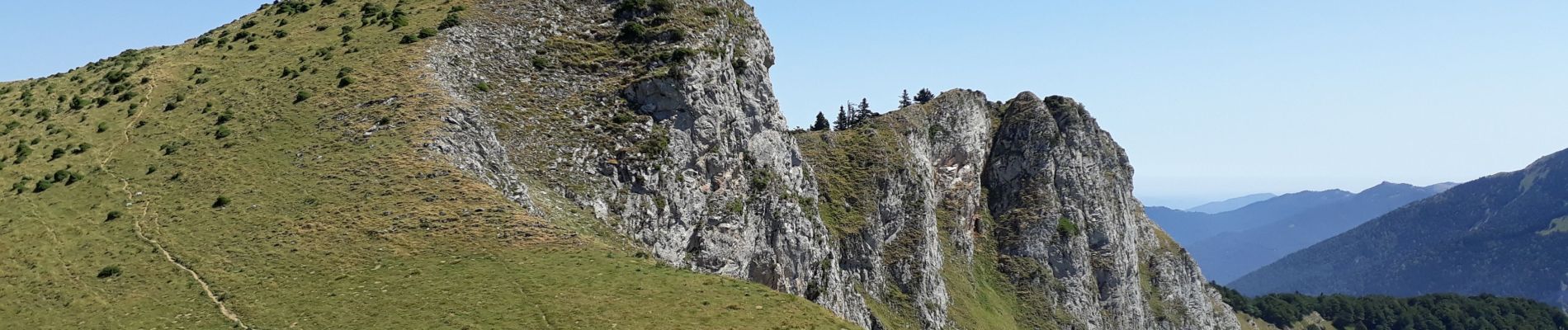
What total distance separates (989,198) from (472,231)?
11127 cm

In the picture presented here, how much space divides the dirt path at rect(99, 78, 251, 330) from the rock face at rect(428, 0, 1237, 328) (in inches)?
693

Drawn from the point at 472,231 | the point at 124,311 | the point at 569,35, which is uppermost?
the point at 569,35

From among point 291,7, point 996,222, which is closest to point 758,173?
point 291,7

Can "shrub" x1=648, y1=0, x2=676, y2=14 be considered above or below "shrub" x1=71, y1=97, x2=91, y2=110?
above

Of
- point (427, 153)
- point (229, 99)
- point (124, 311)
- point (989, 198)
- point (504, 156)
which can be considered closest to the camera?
point (124, 311)

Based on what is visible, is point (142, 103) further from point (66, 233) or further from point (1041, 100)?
point (1041, 100)

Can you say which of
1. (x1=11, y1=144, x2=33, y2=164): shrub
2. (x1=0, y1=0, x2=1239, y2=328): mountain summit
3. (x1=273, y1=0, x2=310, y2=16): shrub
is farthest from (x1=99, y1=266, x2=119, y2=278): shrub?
(x1=273, y1=0, x2=310, y2=16): shrub

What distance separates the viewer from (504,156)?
73.8m

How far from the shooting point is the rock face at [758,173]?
77625mm

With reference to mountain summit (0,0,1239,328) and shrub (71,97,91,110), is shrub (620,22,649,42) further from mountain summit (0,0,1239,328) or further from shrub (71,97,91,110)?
shrub (71,97,91,110)

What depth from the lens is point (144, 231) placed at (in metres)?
62.8

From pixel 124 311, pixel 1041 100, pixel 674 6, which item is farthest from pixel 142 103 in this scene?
pixel 1041 100

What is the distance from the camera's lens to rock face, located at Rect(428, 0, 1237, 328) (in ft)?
255

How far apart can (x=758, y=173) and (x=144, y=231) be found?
46.5m
